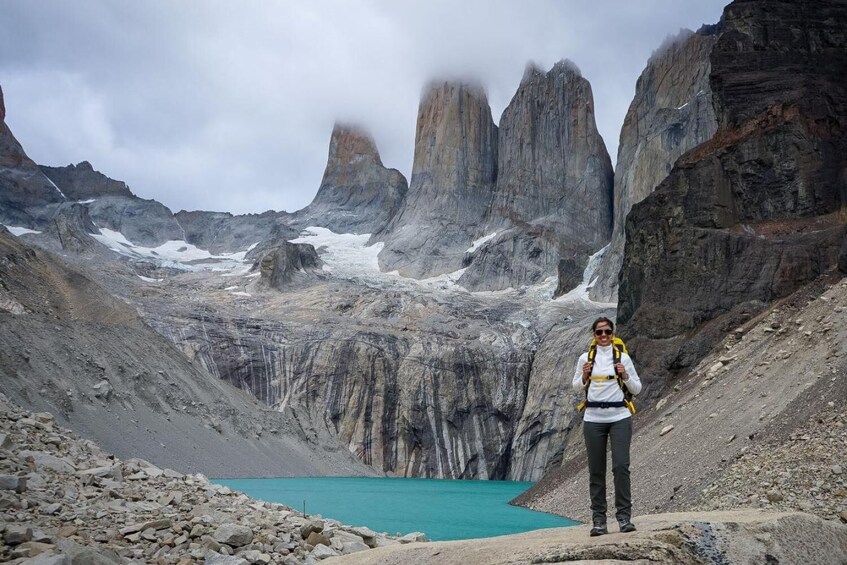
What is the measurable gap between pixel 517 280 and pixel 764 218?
58915 mm

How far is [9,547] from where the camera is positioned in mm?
10000

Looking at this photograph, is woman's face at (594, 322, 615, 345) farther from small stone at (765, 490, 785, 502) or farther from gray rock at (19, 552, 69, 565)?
small stone at (765, 490, 785, 502)

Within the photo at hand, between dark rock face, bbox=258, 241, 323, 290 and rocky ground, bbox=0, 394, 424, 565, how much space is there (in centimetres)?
7959

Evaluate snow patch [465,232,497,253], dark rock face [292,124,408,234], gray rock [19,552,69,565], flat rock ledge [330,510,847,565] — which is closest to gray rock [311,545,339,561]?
gray rock [19,552,69,565]

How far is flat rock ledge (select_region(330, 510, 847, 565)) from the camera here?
6012mm

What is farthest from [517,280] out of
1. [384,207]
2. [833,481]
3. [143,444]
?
[833,481]

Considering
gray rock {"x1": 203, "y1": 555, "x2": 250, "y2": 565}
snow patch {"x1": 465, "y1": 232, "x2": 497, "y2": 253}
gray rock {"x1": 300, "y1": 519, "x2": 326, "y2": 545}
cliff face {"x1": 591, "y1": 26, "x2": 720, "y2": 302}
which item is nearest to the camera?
gray rock {"x1": 203, "y1": 555, "x2": 250, "y2": 565}

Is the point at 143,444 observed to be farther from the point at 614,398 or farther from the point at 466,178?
the point at 466,178

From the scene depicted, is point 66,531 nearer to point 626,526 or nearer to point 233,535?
point 233,535

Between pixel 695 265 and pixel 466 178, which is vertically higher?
pixel 466 178

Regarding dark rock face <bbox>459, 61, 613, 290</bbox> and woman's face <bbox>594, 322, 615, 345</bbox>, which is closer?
woman's face <bbox>594, 322, 615, 345</bbox>

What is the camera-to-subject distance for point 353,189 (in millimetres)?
148625

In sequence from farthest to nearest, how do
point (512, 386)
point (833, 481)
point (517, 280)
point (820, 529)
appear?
point (517, 280) → point (512, 386) → point (833, 481) → point (820, 529)

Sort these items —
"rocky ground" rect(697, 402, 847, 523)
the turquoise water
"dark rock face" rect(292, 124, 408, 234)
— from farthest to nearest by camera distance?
1. "dark rock face" rect(292, 124, 408, 234)
2. the turquoise water
3. "rocky ground" rect(697, 402, 847, 523)
